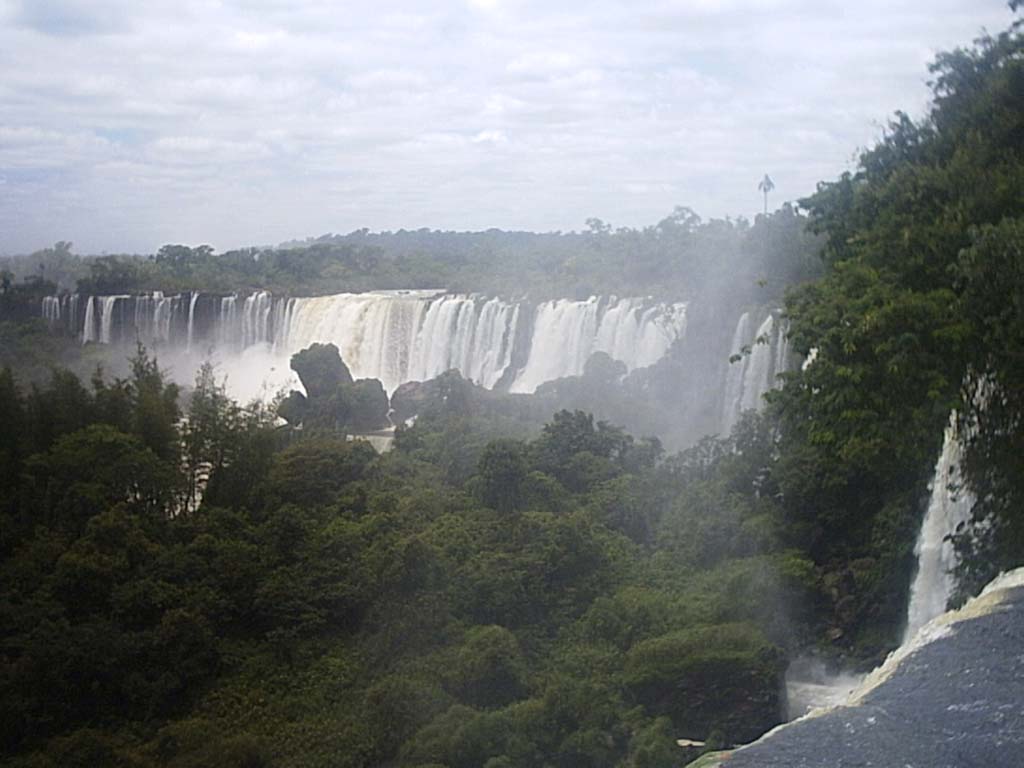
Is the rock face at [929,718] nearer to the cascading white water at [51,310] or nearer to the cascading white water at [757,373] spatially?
the cascading white water at [757,373]

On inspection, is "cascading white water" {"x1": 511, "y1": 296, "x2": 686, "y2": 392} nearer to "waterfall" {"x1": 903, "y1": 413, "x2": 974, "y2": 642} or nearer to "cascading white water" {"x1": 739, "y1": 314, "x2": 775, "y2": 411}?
"cascading white water" {"x1": 739, "y1": 314, "x2": 775, "y2": 411}

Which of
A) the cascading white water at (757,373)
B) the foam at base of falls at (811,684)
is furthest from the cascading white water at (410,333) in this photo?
the foam at base of falls at (811,684)

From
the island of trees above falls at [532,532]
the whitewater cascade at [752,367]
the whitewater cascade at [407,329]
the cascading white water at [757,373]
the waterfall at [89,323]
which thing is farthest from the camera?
the whitewater cascade at [407,329]

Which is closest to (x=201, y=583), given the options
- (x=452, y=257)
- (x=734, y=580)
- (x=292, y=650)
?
(x=292, y=650)

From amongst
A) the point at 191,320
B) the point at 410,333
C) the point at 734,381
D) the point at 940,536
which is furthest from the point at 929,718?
the point at 191,320

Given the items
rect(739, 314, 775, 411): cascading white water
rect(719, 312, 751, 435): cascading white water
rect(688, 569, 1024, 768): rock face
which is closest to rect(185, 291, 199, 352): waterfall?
rect(719, 312, 751, 435): cascading white water

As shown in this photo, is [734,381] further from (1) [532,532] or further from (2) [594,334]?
(1) [532,532]
